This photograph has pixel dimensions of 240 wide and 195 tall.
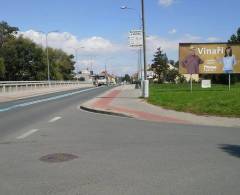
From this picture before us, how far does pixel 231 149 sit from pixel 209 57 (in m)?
36.4

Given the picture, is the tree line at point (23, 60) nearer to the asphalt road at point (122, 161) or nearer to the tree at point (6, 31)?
the tree at point (6, 31)

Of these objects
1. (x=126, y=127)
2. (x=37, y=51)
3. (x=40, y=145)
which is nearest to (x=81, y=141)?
(x=40, y=145)

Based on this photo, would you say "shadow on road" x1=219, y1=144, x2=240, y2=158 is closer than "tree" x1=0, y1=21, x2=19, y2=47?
Yes

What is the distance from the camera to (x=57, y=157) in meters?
10.1

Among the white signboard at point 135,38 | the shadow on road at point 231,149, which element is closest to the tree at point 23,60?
the white signboard at point 135,38

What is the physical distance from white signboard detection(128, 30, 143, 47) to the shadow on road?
79.4 ft

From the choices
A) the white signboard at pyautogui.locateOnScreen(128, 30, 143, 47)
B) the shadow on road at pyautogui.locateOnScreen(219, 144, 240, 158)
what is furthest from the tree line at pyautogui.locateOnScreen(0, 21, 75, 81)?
the shadow on road at pyautogui.locateOnScreen(219, 144, 240, 158)

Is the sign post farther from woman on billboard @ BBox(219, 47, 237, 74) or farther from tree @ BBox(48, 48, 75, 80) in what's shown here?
tree @ BBox(48, 48, 75, 80)

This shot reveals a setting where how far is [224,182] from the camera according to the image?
7746 millimetres

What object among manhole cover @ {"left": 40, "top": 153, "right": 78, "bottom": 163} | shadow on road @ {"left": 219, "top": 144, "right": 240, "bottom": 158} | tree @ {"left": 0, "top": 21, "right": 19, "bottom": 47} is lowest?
shadow on road @ {"left": 219, "top": 144, "right": 240, "bottom": 158}

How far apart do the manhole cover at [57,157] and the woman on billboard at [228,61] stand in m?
37.1

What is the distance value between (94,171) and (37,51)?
10797 centimetres

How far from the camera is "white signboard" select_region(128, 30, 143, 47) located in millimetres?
35406

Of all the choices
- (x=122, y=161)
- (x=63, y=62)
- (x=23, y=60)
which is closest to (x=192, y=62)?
(x=122, y=161)
